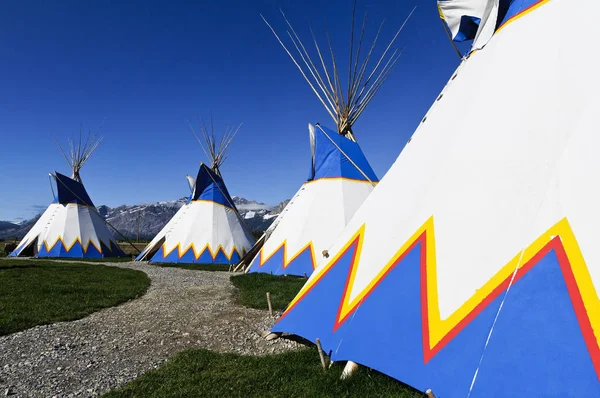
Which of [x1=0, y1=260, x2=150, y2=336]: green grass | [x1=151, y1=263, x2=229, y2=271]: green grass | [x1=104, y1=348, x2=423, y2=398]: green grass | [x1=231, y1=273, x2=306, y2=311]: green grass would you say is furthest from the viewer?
[x1=151, y1=263, x2=229, y2=271]: green grass

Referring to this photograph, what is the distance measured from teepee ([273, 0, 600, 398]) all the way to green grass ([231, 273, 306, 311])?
302cm

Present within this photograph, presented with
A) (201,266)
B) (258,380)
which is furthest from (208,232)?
(258,380)

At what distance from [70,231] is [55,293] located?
14.6 meters

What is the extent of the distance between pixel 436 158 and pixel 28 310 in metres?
8.05

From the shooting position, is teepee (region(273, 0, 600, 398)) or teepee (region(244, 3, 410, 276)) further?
teepee (region(244, 3, 410, 276))

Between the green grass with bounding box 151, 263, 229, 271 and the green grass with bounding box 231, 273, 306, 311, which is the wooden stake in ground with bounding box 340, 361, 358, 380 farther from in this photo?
the green grass with bounding box 151, 263, 229, 271

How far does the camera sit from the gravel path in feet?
11.7

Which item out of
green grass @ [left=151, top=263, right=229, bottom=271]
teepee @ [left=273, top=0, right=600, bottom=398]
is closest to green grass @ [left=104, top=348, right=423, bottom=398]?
teepee @ [left=273, top=0, right=600, bottom=398]

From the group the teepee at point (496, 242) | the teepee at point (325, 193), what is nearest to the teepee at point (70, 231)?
the teepee at point (325, 193)

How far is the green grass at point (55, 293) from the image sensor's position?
6.04 meters

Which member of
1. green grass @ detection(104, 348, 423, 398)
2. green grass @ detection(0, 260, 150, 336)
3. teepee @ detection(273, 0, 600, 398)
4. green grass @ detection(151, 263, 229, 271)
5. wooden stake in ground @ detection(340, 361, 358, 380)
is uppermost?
teepee @ detection(273, 0, 600, 398)

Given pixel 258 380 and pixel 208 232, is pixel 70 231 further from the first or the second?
pixel 258 380

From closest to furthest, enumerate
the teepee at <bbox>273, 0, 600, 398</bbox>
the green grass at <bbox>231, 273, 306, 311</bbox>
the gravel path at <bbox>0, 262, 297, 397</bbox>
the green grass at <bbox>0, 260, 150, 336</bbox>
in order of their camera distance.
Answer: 1. the teepee at <bbox>273, 0, 600, 398</bbox>
2. the gravel path at <bbox>0, 262, 297, 397</bbox>
3. the green grass at <bbox>0, 260, 150, 336</bbox>
4. the green grass at <bbox>231, 273, 306, 311</bbox>

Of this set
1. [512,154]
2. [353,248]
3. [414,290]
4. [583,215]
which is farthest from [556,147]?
[353,248]
